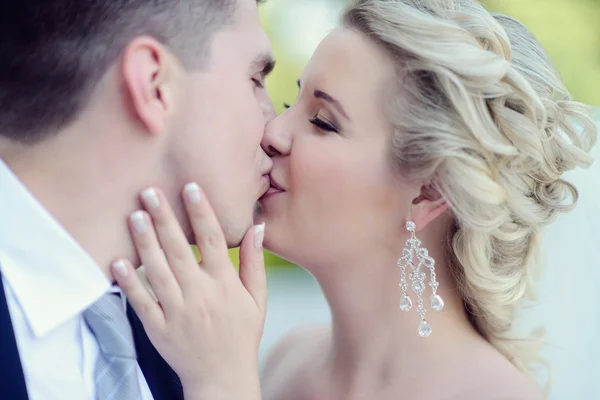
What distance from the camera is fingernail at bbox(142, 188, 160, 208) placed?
107 cm

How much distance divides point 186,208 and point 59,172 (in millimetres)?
219

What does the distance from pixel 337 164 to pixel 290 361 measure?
2.29 ft

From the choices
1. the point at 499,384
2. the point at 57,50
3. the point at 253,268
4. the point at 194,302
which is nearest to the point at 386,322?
the point at 499,384

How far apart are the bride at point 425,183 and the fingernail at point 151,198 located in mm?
270

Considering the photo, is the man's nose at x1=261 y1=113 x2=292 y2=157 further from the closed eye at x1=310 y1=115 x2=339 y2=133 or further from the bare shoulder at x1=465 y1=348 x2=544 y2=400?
the bare shoulder at x1=465 y1=348 x2=544 y2=400

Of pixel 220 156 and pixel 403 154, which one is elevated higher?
pixel 220 156

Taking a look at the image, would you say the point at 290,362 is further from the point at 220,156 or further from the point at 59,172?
the point at 59,172

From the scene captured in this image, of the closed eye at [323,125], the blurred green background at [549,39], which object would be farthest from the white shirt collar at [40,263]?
the blurred green background at [549,39]

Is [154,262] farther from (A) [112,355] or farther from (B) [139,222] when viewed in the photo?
(A) [112,355]

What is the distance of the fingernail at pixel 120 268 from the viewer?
1080 mm

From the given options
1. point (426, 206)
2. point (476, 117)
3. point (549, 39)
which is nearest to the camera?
point (476, 117)

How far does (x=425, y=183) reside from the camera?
1.30m

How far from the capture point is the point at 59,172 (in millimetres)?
1017

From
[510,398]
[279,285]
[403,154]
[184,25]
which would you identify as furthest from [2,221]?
[279,285]
